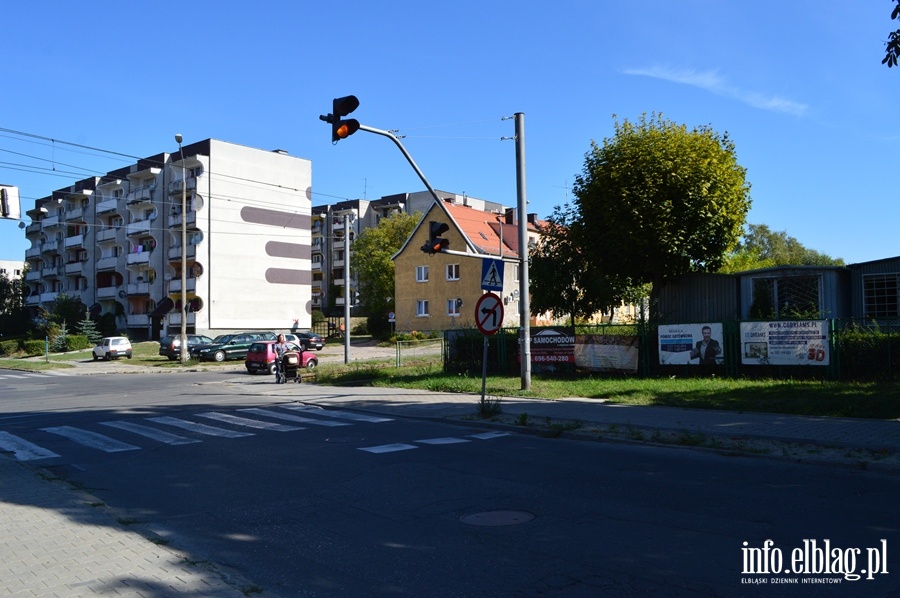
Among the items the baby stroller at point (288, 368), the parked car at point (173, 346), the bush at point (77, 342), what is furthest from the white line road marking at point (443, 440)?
the bush at point (77, 342)

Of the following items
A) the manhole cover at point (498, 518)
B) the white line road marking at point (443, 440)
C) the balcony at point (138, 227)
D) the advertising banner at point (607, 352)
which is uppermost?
the balcony at point (138, 227)

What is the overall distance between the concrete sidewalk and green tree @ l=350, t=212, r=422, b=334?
185 ft

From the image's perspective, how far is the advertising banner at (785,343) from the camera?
18.0m

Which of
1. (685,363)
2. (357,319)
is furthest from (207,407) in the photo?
(357,319)

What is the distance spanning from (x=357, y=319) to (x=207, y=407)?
53702 mm

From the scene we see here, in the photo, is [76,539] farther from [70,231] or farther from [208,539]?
[70,231]

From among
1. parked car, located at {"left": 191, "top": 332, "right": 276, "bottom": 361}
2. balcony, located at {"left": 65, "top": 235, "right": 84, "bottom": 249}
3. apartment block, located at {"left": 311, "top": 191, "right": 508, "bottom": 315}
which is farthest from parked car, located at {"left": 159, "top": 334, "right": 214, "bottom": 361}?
apartment block, located at {"left": 311, "top": 191, "right": 508, "bottom": 315}

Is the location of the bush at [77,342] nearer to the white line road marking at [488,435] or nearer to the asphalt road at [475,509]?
the asphalt road at [475,509]

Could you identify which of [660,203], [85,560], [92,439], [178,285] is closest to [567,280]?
[660,203]

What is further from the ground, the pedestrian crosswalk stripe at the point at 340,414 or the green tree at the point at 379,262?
the green tree at the point at 379,262

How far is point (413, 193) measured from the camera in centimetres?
9138

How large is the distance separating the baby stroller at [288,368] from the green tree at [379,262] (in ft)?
123

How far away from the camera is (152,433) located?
44.3 feet

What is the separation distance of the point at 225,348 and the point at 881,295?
34551 millimetres
